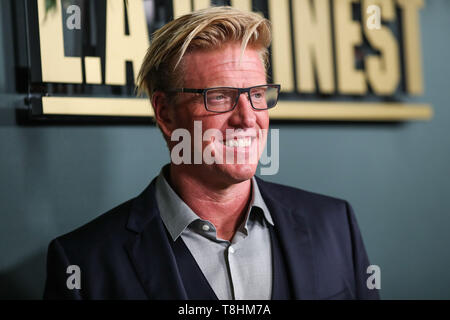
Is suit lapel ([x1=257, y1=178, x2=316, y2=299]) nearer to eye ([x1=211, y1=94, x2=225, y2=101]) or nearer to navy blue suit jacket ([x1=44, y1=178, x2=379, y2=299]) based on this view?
navy blue suit jacket ([x1=44, y1=178, x2=379, y2=299])

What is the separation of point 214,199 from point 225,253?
0.10 metres

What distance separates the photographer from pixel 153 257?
83cm

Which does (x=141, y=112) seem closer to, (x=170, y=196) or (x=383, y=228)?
(x=170, y=196)

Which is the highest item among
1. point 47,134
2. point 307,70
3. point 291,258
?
point 307,70

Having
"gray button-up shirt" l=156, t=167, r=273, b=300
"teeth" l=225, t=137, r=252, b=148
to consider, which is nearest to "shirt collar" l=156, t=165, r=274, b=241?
"gray button-up shirt" l=156, t=167, r=273, b=300

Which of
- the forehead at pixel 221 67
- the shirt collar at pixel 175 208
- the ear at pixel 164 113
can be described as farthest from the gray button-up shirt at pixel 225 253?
the forehead at pixel 221 67

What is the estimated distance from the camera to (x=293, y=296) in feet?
2.84

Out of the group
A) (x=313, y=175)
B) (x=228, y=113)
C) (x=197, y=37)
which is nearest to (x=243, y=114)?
(x=228, y=113)

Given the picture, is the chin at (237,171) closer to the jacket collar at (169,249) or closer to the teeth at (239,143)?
the teeth at (239,143)

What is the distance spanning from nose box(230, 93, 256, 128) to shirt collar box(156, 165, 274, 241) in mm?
159

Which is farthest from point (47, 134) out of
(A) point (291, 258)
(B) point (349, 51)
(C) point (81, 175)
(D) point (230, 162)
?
(B) point (349, 51)

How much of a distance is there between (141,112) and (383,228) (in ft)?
2.54

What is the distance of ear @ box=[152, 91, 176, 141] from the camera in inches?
35.5

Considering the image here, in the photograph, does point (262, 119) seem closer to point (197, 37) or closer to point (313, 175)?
point (197, 37)
